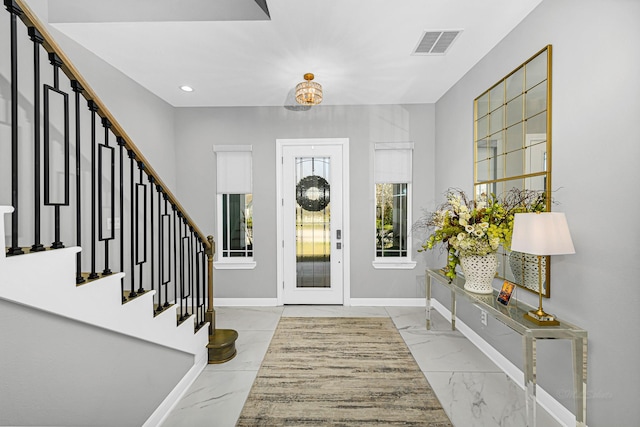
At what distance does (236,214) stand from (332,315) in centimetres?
186

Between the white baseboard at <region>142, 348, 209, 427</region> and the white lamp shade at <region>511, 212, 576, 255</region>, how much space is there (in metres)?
2.46

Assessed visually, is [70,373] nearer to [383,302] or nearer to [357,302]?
[357,302]

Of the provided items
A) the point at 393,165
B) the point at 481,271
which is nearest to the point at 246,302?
the point at 393,165

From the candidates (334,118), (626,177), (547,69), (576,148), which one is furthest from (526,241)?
(334,118)

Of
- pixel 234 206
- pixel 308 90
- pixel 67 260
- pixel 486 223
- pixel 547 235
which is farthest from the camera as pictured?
pixel 234 206

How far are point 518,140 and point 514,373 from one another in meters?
1.82

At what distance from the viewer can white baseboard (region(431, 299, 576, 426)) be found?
1908 mm

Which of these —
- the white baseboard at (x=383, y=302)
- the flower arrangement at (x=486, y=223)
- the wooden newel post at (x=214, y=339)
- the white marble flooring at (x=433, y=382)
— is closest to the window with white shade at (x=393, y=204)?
→ the white baseboard at (x=383, y=302)

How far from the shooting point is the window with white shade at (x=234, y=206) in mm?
4117

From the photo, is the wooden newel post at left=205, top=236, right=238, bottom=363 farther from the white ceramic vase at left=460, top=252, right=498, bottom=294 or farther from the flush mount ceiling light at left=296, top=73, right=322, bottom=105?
the white ceramic vase at left=460, top=252, right=498, bottom=294

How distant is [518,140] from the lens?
233 centimetres

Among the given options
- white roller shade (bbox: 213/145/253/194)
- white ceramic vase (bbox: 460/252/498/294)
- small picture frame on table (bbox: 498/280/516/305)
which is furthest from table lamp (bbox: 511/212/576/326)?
white roller shade (bbox: 213/145/253/194)

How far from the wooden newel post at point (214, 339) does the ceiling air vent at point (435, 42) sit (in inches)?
96.1

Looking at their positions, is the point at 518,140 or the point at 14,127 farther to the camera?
the point at 518,140
